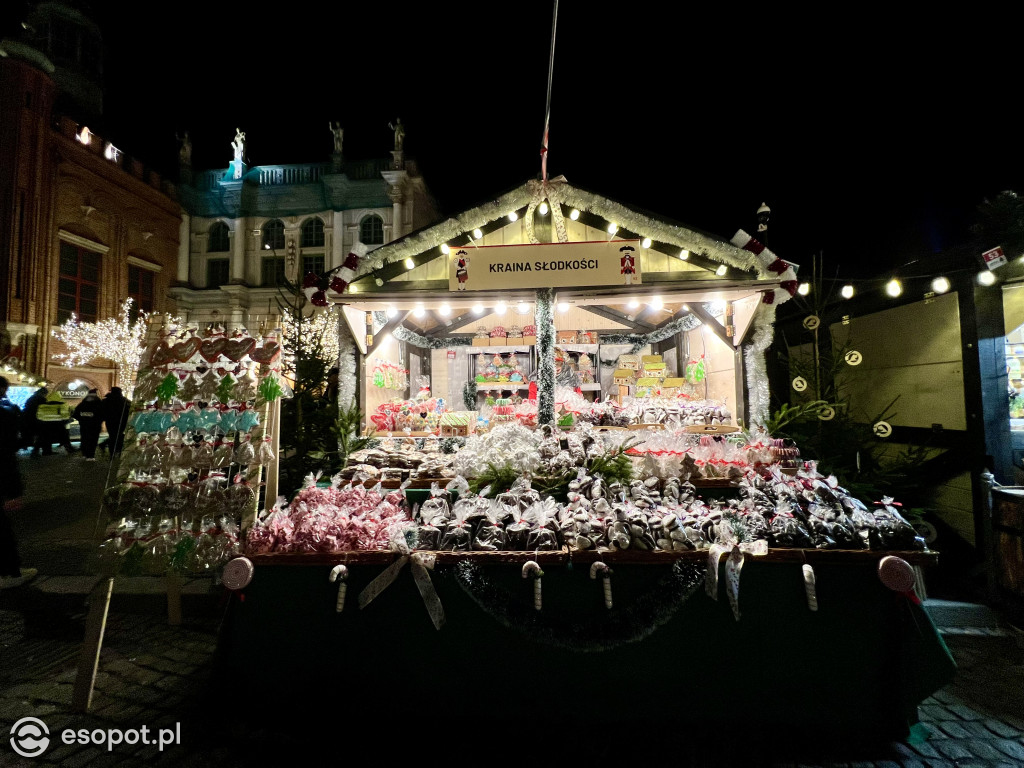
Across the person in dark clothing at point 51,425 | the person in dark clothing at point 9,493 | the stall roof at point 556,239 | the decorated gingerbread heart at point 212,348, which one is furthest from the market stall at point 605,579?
the person in dark clothing at point 51,425

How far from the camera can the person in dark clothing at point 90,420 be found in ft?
Answer: 37.2

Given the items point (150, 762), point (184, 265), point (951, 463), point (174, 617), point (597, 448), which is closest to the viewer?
point (150, 762)

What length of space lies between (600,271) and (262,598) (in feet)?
15.0

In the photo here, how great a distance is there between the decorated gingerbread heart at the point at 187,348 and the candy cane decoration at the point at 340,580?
2.06 meters

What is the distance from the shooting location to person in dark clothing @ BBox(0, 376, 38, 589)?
184 inches

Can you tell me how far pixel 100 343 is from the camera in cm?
1734

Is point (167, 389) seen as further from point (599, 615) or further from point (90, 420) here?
point (90, 420)

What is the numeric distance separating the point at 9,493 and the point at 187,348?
12.3 feet

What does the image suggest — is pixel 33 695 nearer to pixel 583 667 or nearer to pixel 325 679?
pixel 325 679

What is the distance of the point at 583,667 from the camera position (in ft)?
8.69

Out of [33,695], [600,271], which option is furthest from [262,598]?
[600,271]

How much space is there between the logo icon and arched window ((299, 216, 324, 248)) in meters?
A: 23.6

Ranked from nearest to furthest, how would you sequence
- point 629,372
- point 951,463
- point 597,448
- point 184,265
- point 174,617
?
point 174,617 < point 597,448 < point 951,463 < point 629,372 < point 184,265

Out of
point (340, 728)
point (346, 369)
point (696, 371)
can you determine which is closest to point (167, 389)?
point (340, 728)
